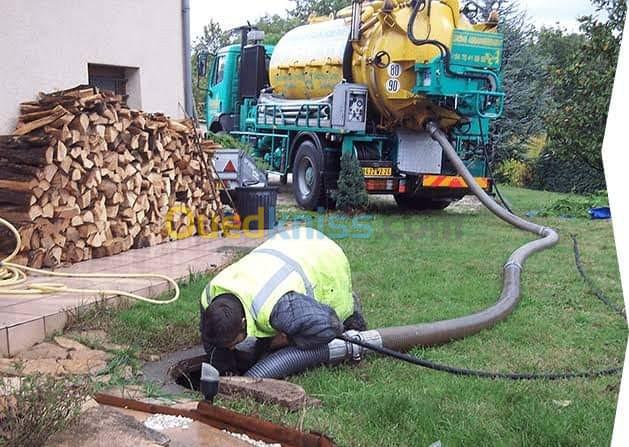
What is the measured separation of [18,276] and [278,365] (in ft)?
8.42

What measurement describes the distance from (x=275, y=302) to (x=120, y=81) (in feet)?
16.3

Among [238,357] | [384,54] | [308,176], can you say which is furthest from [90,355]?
[308,176]

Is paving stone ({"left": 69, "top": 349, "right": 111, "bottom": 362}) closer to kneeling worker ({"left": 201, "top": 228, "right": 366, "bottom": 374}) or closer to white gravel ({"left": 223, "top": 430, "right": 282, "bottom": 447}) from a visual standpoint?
kneeling worker ({"left": 201, "top": 228, "right": 366, "bottom": 374})

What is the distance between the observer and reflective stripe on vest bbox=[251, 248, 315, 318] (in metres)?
3.45

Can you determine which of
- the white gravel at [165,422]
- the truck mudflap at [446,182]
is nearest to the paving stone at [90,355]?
the white gravel at [165,422]

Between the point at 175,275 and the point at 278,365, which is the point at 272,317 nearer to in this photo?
the point at 278,365

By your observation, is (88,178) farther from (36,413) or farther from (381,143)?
(381,143)

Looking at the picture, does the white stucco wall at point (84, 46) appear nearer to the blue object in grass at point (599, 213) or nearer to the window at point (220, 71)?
the window at point (220, 71)

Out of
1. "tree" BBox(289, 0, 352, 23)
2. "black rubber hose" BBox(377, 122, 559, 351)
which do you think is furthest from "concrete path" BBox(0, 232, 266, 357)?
"tree" BBox(289, 0, 352, 23)

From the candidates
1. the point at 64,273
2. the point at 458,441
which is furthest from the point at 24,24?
the point at 458,441

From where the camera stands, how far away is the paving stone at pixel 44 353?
3.91 m

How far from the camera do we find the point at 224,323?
331 cm

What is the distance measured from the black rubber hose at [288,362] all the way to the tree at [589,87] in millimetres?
9969

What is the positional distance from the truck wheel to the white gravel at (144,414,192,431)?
7.53m
